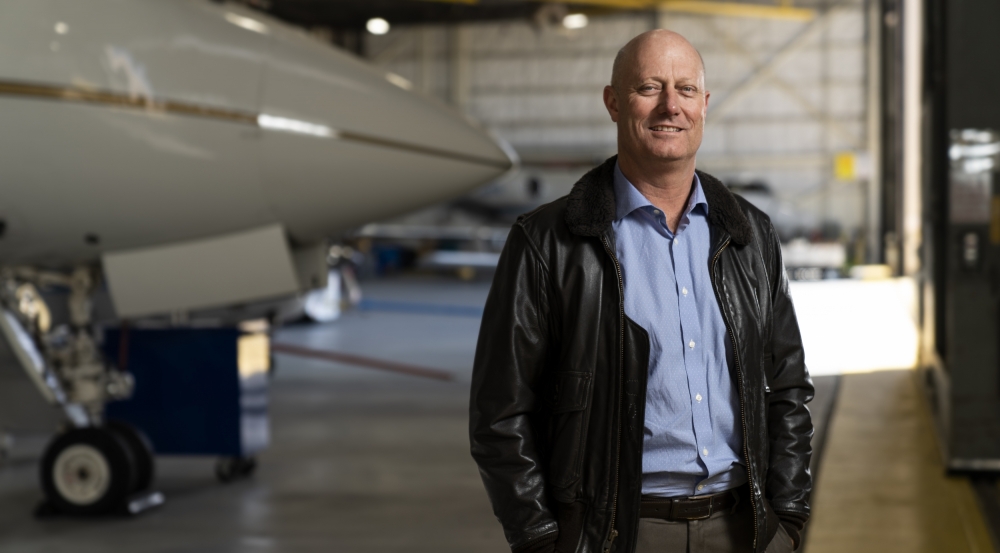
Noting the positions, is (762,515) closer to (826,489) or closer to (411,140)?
(411,140)

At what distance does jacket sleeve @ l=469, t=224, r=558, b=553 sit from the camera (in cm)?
182

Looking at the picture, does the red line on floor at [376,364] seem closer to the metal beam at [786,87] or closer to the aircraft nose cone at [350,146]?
the aircraft nose cone at [350,146]

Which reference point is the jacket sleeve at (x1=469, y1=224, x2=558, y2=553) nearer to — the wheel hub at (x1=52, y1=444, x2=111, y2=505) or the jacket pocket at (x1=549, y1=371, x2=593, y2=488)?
the jacket pocket at (x1=549, y1=371, x2=593, y2=488)

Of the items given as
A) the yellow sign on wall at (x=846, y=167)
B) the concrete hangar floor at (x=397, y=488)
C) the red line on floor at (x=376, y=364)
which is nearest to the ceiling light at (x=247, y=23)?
the concrete hangar floor at (x=397, y=488)

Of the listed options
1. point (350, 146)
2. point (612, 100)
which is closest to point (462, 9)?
point (350, 146)

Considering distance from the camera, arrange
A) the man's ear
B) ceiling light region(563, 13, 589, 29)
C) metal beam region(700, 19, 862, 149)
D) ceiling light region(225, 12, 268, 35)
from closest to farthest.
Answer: the man's ear, ceiling light region(225, 12, 268, 35), ceiling light region(563, 13, 589, 29), metal beam region(700, 19, 862, 149)

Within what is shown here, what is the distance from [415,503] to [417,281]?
20472 mm

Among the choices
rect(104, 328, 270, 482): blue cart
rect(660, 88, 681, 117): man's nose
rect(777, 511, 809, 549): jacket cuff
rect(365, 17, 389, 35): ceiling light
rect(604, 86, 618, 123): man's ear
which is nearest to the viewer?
rect(660, 88, 681, 117): man's nose

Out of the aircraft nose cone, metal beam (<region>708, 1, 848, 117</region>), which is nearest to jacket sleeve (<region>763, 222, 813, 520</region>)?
the aircraft nose cone

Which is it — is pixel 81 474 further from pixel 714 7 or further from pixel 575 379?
pixel 714 7

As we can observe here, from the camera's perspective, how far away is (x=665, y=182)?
191 centimetres

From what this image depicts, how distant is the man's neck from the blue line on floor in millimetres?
13512

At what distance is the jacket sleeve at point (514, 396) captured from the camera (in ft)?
5.98

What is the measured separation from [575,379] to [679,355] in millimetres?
203
